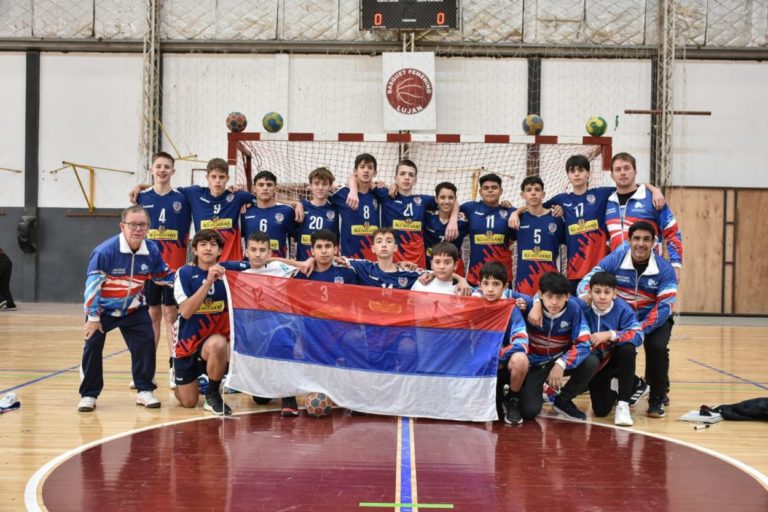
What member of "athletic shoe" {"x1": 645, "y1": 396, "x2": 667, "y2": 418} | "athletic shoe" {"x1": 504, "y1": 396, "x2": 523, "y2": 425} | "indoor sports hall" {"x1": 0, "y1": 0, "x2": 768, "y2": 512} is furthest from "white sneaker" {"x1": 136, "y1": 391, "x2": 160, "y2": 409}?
"indoor sports hall" {"x1": 0, "y1": 0, "x2": 768, "y2": 512}

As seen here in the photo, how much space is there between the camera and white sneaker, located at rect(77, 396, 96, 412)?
551cm

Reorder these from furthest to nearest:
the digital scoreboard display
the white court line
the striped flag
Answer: the digital scoreboard display, the striped flag, the white court line

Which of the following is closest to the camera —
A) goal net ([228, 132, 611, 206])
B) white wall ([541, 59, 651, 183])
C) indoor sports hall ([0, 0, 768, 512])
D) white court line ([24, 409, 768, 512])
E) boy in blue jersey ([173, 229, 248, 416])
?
white court line ([24, 409, 768, 512])

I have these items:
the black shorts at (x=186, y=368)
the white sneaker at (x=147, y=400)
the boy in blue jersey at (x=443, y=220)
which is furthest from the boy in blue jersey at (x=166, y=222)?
the boy in blue jersey at (x=443, y=220)

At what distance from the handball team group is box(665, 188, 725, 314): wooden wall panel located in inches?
392

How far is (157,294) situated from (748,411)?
5.10m

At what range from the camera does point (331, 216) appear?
704cm

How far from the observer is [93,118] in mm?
16000

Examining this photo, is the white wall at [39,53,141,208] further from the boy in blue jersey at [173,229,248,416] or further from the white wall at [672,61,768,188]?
the white wall at [672,61,768,188]

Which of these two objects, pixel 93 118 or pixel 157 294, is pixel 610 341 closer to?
pixel 157 294

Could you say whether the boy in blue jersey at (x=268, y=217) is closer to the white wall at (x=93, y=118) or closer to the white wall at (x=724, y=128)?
the white wall at (x=93, y=118)

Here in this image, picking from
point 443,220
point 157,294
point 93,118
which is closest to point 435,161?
point 93,118

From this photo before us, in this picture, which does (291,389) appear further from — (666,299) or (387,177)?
(387,177)

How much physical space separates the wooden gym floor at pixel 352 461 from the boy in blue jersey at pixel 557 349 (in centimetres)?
22
